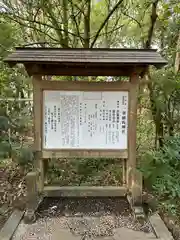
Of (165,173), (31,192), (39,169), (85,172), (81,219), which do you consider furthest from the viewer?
(85,172)

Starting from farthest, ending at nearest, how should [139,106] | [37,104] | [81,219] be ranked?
[139,106] < [37,104] < [81,219]

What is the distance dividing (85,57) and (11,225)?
218 centimetres

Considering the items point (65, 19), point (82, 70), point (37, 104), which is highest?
point (65, 19)

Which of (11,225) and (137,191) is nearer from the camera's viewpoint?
(11,225)

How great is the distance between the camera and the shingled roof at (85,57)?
3111 mm

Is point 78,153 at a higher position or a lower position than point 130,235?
higher

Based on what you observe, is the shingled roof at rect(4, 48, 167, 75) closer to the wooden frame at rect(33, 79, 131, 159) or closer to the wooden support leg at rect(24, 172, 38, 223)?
the wooden frame at rect(33, 79, 131, 159)

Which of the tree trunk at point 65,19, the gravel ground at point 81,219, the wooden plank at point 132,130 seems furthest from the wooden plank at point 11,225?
the tree trunk at point 65,19

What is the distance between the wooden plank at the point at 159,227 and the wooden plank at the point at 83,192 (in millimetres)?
639

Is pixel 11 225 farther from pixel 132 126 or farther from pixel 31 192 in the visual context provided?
pixel 132 126

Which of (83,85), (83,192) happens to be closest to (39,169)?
(83,192)

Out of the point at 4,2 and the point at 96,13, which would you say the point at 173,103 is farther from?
the point at 4,2

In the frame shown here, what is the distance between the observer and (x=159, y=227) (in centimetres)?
299

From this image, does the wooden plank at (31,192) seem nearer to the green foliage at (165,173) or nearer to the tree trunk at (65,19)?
the green foliage at (165,173)
